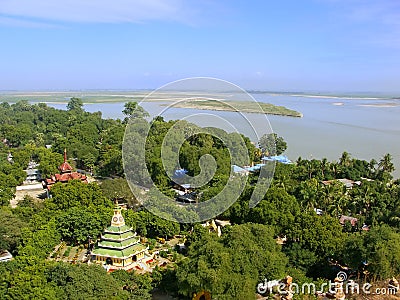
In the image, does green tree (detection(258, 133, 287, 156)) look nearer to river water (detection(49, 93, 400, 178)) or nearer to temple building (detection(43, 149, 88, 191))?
river water (detection(49, 93, 400, 178))

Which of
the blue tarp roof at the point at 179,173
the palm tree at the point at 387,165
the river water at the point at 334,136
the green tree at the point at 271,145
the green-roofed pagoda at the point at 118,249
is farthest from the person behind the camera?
the river water at the point at 334,136

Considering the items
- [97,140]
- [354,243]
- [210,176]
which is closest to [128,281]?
[354,243]

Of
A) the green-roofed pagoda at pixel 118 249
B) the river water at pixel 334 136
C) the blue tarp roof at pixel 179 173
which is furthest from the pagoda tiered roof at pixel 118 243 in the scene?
the river water at pixel 334 136

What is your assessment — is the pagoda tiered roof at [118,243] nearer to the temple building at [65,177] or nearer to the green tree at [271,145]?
the temple building at [65,177]

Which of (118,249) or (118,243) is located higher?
(118,243)

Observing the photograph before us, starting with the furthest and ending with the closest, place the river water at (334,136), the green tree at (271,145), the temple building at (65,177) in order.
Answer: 1. the river water at (334,136)
2. the green tree at (271,145)
3. the temple building at (65,177)

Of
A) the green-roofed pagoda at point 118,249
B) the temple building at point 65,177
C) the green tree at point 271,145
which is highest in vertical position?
the green tree at point 271,145

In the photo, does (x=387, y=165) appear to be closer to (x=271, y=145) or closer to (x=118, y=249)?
(x=271, y=145)

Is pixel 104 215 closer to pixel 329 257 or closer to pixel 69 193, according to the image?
pixel 69 193

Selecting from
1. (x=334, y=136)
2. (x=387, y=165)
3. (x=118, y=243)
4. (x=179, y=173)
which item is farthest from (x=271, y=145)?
(x=118, y=243)
